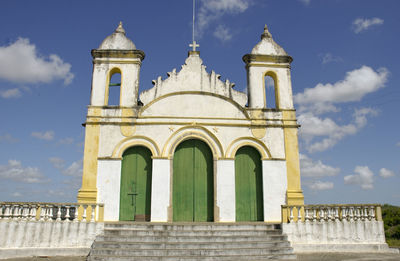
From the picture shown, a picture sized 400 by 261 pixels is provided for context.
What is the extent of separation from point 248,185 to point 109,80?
7.05 m

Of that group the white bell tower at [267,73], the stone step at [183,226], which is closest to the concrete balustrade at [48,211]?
the stone step at [183,226]

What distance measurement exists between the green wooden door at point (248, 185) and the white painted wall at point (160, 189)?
2.70 m

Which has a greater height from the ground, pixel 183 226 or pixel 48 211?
pixel 48 211

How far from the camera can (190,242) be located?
31.1ft

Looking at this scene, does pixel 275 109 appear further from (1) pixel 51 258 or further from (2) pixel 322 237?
(1) pixel 51 258

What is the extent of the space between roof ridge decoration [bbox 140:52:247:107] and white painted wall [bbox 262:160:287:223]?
9.07 ft

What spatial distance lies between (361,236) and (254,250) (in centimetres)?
412

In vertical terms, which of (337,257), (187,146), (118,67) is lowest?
(337,257)

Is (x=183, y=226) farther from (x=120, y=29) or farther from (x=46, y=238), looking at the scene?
(x=120, y=29)

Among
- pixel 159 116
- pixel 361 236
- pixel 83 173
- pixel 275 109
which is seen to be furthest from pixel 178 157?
pixel 361 236

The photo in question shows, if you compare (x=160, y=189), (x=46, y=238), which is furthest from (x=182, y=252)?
(x=46, y=238)

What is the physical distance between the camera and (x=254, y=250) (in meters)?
9.26

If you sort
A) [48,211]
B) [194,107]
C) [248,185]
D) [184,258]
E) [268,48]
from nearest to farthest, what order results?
[184,258] < [48,211] < [248,185] < [194,107] < [268,48]

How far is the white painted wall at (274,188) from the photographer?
12453 millimetres
